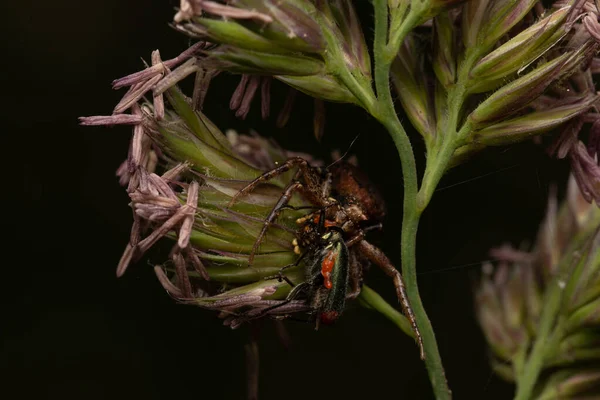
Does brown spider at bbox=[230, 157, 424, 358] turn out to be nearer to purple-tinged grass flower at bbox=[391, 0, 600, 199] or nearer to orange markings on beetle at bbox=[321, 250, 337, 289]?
orange markings on beetle at bbox=[321, 250, 337, 289]

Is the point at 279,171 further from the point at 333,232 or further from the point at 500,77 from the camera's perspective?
the point at 500,77

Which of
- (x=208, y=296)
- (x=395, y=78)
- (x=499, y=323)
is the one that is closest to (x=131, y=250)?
(x=208, y=296)

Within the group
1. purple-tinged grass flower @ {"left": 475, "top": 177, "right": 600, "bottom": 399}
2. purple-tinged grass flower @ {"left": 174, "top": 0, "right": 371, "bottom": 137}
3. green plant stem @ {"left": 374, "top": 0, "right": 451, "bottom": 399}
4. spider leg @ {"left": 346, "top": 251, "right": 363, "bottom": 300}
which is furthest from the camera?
purple-tinged grass flower @ {"left": 475, "top": 177, "right": 600, "bottom": 399}

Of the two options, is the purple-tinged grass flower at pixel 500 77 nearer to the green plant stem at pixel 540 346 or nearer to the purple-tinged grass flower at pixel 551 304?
the purple-tinged grass flower at pixel 551 304

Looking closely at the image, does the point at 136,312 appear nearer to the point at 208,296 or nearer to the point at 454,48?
the point at 208,296

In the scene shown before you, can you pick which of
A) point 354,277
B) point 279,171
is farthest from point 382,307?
point 279,171

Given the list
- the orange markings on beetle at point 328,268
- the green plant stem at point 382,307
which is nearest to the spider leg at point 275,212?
the orange markings on beetle at point 328,268

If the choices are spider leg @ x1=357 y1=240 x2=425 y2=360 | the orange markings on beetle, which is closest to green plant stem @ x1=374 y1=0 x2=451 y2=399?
spider leg @ x1=357 y1=240 x2=425 y2=360
